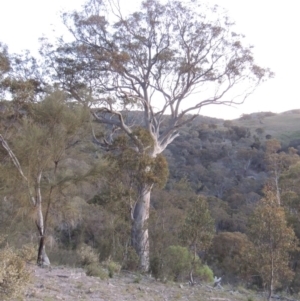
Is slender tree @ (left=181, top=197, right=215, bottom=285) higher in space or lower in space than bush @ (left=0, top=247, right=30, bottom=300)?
lower

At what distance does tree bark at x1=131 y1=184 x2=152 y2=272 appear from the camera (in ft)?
48.1

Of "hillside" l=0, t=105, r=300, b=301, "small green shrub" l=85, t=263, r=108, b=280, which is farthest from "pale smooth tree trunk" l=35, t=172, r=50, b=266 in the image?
"small green shrub" l=85, t=263, r=108, b=280

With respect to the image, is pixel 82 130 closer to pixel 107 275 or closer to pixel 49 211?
pixel 49 211

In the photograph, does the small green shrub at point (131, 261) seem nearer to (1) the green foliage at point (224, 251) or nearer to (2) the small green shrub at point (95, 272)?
(2) the small green shrub at point (95, 272)

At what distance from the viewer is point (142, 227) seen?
1487 cm

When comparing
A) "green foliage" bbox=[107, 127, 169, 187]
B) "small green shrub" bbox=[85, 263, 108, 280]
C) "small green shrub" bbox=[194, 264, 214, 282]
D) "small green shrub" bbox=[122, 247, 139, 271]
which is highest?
"green foliage" bbox=[107, 127, 169, 187]

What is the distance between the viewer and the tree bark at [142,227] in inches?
577

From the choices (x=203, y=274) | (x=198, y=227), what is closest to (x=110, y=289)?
(x=198, y=227)

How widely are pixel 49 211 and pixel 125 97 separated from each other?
576cm

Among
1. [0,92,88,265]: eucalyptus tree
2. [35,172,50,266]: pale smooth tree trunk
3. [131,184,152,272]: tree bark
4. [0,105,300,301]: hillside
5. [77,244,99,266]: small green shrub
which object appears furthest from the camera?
[131,184,152,272]: tree bark

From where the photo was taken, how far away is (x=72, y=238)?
23.4 metres

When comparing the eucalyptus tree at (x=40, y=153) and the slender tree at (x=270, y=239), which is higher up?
the eucalyptus tree at (x=40, y=153)

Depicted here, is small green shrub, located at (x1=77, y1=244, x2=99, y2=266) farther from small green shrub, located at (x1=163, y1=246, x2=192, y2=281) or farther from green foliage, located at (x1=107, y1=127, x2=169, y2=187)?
green foliage, located at (x1=107, y1=127, x2=169, y2=187)

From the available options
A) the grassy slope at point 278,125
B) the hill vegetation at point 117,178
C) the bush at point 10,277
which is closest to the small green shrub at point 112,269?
the hill vegetation at point 117,178
